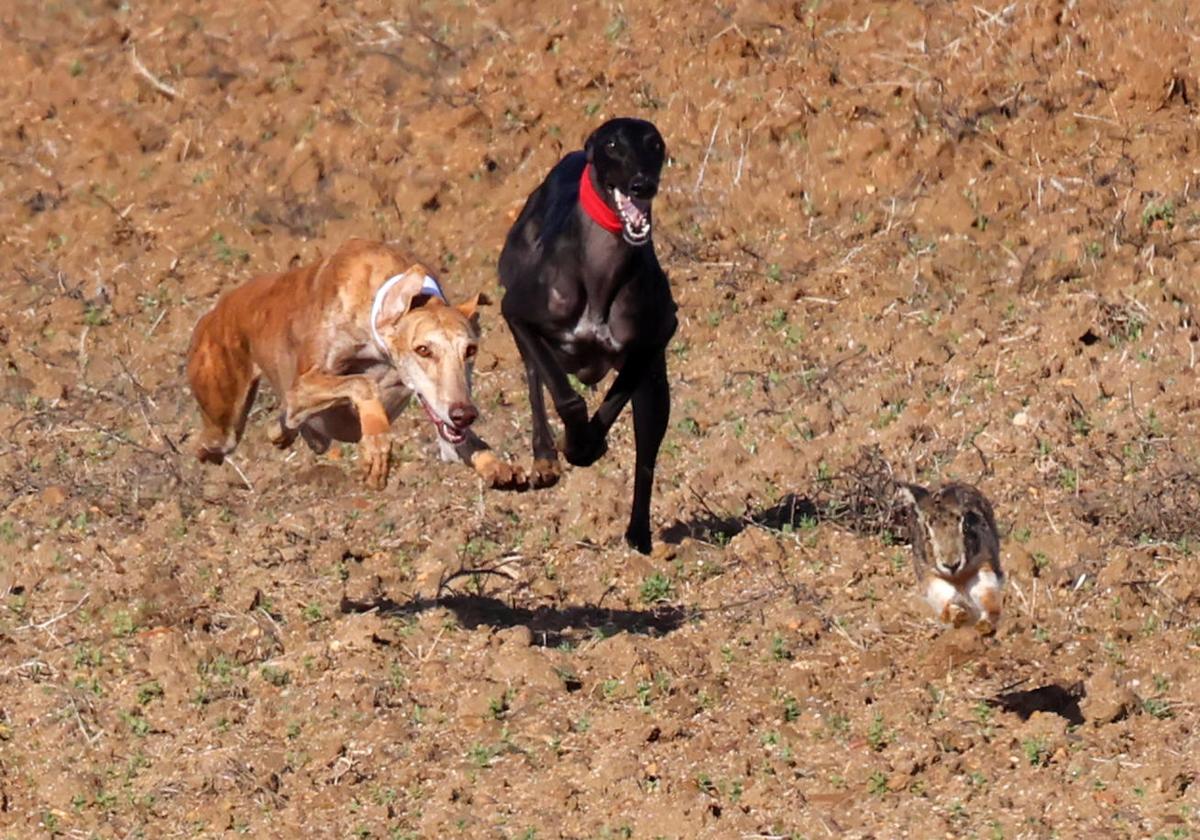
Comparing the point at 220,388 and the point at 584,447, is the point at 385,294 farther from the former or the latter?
Result: the point at 220,388

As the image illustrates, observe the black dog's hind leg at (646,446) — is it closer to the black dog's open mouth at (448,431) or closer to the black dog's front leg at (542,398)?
the black dog's front leg at (542,398)

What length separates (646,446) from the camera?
10961 millimetres

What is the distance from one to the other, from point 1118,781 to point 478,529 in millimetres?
4021

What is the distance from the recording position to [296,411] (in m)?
Result: 9.40

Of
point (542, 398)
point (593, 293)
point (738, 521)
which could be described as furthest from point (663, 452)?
point (593, 293)

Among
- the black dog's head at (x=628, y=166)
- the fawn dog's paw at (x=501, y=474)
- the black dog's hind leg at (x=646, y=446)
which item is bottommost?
the black dog's hind leg at (x=646, y=446)

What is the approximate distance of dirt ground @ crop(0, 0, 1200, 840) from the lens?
350 inches

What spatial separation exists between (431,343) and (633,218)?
4.89 feet

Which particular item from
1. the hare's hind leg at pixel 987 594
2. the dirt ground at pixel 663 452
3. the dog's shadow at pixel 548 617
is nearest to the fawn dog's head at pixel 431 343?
the dirt ground at pixel 663 452

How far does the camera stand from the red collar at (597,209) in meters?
10.0

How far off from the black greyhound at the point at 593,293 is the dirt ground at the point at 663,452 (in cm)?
74

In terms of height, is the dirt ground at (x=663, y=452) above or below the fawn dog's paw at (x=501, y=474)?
below

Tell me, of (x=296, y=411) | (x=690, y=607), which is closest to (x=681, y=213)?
(x=690, y=607)

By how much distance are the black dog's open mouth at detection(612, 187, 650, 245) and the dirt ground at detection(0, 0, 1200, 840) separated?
153 centimetres
